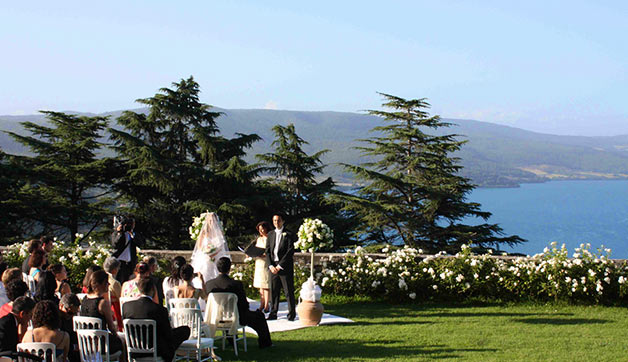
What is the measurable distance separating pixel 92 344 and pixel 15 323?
2.52 ft

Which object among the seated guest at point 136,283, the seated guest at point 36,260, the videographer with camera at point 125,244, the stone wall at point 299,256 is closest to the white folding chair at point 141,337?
the seated guest at point 136,283

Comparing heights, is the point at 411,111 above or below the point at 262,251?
above

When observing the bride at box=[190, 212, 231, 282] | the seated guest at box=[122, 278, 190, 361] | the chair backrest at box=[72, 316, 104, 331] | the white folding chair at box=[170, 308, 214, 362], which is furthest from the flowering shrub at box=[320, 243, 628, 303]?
the chair backrest at box=[72, 316, 104, 331]

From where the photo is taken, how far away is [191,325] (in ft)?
25.4

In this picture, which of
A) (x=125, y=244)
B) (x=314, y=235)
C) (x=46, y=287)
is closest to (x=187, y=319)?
(x=46, y=287)

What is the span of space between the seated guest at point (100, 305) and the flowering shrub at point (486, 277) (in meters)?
6.40

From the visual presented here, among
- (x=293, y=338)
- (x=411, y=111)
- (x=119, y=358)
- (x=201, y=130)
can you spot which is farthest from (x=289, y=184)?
(x=119, y=358)

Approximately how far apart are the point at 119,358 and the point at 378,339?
388 centimetres

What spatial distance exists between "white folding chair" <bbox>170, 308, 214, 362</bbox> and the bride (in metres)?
3.67

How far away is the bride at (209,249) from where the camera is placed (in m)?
11.5

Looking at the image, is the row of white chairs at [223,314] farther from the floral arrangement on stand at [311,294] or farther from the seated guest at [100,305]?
the floral arrangement on stand at [311,294]

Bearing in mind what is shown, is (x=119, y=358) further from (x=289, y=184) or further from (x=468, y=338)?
(x=289, y=184)

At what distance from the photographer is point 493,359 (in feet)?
27.3

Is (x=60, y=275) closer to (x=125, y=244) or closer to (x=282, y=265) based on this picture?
(x=125, y=244)
